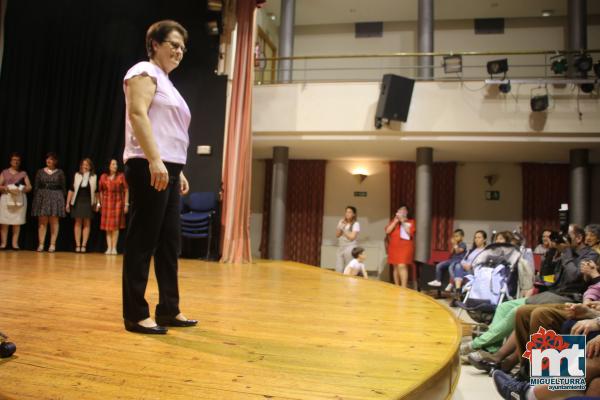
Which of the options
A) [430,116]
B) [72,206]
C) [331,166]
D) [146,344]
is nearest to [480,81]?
[430,116]

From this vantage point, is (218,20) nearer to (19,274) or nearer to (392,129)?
(392,129)

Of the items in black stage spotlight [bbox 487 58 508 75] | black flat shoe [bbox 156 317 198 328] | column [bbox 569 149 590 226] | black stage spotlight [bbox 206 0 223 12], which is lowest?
black flat shoe [bbox 156 317 198 328]

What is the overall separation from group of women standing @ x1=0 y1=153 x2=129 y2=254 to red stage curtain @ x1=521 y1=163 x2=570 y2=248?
25.2 feet

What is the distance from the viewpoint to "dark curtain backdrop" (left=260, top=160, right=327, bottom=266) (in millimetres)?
9961

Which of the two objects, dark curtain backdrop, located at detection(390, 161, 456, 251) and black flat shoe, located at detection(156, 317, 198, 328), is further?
dark curtain backdrop, located at detection(390, 161, 456, 251)

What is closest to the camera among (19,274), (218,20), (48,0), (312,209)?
(19,274)

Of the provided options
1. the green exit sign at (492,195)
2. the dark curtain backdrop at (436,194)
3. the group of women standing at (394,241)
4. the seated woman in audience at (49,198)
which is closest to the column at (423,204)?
the group of women standing at (394,241)

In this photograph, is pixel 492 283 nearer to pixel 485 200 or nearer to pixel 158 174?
pixel 158 174

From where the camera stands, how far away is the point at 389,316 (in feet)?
7.87

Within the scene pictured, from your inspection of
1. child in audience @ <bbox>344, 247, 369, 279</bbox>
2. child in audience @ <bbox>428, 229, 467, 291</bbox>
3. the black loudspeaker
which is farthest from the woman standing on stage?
child in audience @ <bbox>428, 229, 467, 291</bbox>

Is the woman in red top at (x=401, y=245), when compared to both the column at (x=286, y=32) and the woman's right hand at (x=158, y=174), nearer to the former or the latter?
the column at (x=286, y=32)

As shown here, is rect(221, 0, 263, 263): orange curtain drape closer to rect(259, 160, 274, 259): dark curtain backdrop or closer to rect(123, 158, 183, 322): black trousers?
rect(123, 158, 183, 322): black trousers

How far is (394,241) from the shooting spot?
7.12 meters

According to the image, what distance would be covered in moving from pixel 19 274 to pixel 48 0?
407cm
